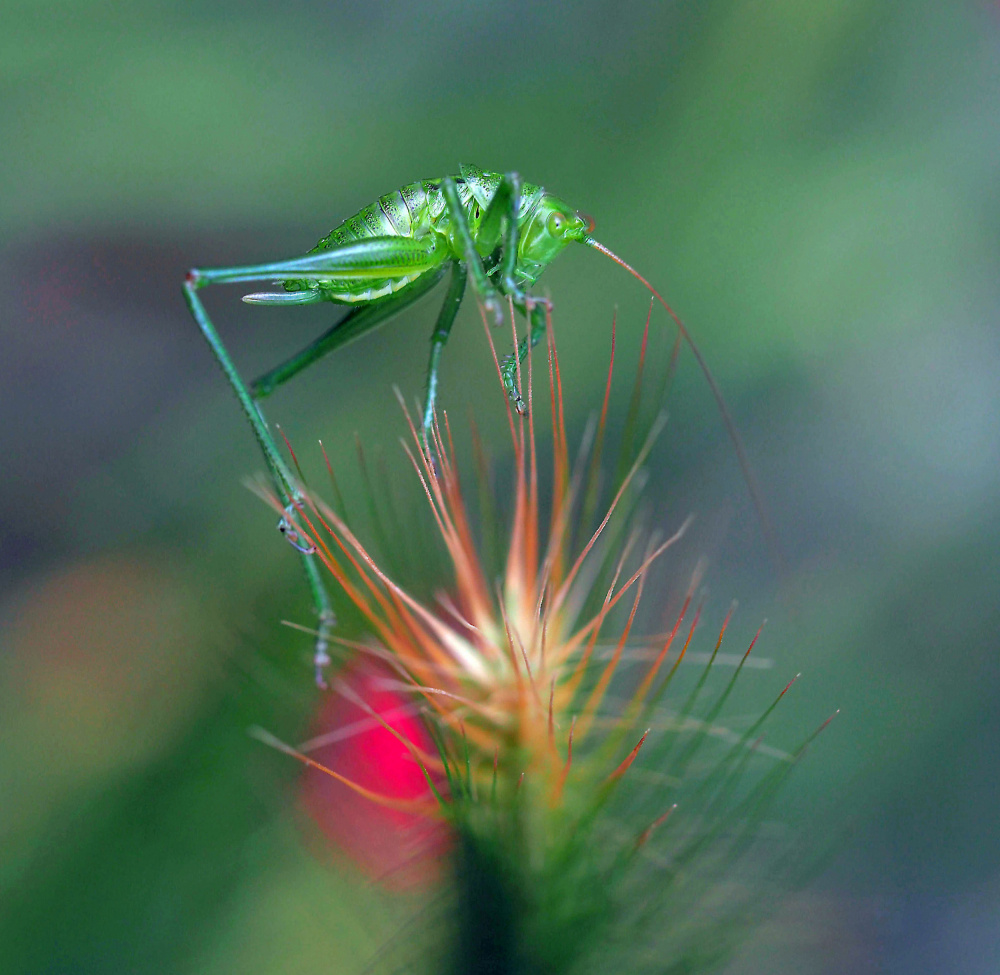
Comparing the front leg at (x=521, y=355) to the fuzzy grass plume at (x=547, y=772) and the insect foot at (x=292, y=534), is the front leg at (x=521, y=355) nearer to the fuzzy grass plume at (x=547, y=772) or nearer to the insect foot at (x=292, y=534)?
the fuzzy grass plume at (x=547, y=772)

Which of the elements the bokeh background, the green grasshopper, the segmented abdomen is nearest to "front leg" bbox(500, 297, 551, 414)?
the green grasshopper

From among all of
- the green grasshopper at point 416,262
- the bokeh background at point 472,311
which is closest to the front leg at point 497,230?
→ the green grasshopper at point 416,262

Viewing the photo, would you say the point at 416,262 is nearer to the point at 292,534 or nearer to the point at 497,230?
the point at 497,230

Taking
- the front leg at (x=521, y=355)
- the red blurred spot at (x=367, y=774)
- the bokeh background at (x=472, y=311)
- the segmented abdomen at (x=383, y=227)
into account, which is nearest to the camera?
the front leg at (x=521, y=355)

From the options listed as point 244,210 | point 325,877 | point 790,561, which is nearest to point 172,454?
point 244,210

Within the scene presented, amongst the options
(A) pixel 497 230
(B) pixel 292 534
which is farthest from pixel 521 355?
(B) pixel 292 534

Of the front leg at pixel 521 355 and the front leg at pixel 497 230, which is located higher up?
the front leg at pixel 497 230
